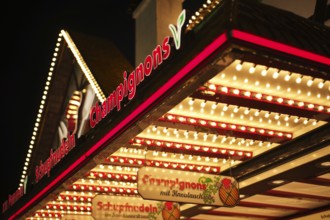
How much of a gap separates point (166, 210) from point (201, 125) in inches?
125

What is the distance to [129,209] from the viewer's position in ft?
36.1

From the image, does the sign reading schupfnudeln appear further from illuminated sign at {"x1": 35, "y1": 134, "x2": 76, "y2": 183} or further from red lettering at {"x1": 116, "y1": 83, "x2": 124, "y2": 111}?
illuminated sign at {"x1": 35, "y1": 134, "x2": 76, "y2": 183}

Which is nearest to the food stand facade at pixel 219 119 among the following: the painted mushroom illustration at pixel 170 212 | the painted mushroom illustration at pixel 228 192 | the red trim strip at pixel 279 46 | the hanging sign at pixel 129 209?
the red trim strip at pixel 279 46

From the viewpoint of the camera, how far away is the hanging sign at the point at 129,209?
35.6 ft

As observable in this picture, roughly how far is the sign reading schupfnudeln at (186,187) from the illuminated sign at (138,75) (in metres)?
1.33

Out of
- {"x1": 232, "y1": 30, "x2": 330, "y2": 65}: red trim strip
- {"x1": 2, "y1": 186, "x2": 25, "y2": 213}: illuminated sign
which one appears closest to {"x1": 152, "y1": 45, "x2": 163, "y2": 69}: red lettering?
{"x1": 232, "y1": 30, "x2": 330, "y2": 65}: red trim strip

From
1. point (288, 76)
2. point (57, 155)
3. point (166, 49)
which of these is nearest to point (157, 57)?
point (166, 49)

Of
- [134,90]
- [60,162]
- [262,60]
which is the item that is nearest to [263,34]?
[262,60]

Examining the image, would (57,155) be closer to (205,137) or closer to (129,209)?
(129,209)

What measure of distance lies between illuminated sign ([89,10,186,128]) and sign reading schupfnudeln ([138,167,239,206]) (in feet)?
4.37

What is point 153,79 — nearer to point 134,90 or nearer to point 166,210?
point 134,90

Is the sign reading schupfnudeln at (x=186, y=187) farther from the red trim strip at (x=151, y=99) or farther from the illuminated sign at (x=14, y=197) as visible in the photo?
the illuminated sign at (x=14, y=197)

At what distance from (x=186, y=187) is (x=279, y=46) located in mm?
4100

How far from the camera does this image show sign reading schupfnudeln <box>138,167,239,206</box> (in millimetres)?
8992
